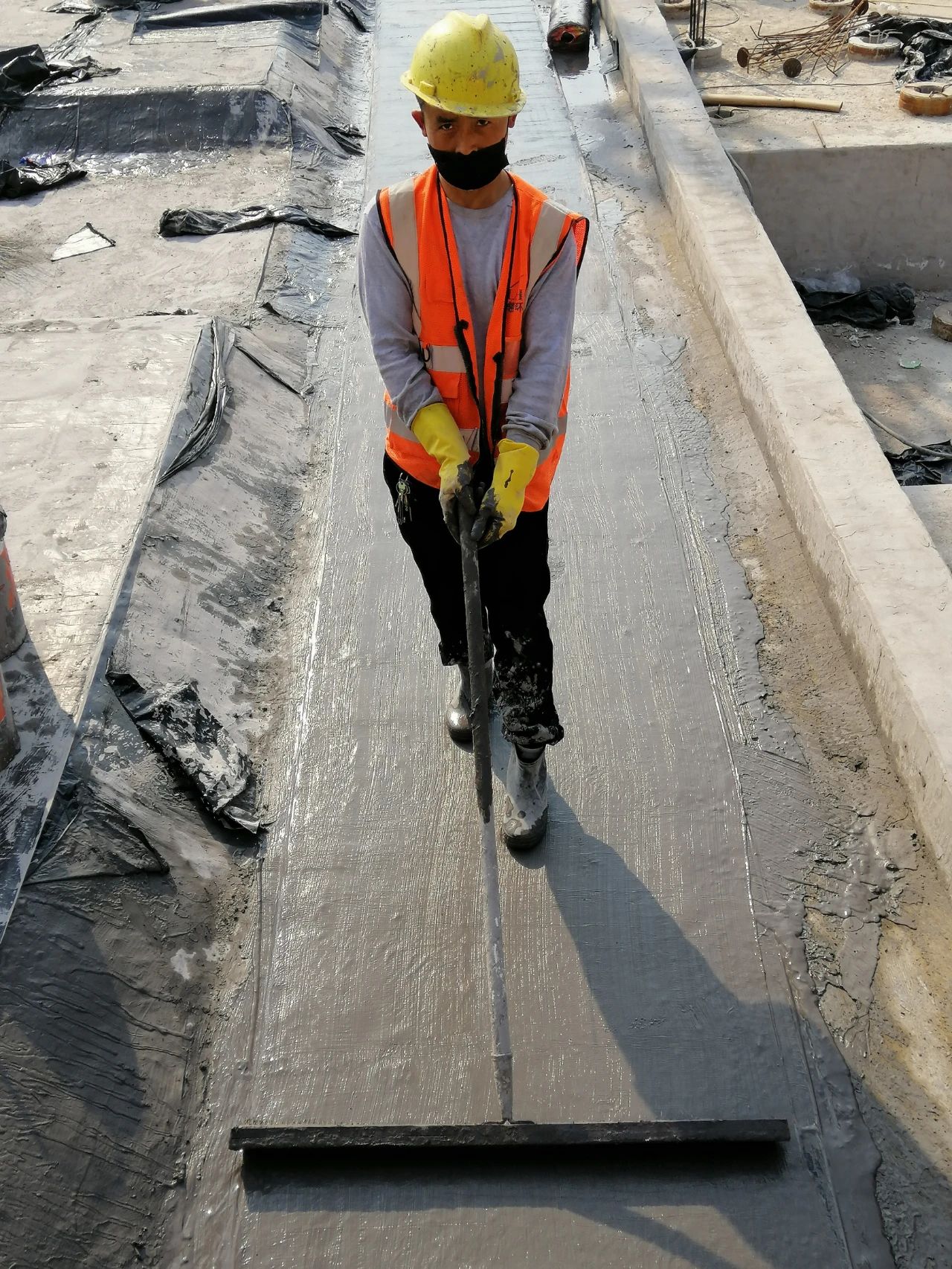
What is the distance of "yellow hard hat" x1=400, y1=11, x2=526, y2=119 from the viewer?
239 cm

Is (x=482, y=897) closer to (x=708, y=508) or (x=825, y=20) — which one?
(x=708, y=508)

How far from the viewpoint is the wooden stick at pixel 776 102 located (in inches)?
340

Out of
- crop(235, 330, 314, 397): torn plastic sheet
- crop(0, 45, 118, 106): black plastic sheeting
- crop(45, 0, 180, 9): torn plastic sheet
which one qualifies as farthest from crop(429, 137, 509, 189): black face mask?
crop(45, 0, 180, 9): torn plastic sheet

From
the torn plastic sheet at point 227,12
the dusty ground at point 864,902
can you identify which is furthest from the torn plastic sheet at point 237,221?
the torn plastic sheet at point 227,12

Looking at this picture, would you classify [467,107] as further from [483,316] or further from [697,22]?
[697,22]

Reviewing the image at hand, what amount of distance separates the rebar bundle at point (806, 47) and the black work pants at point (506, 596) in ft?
25.9

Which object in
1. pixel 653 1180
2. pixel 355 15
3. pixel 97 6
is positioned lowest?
pixel 653 1180

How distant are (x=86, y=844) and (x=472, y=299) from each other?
5.69 feet

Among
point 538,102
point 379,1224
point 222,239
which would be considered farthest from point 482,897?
point 538,102

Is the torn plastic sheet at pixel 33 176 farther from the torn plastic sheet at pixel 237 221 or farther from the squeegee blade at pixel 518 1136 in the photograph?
the squeegee blade at pixel 518 1136

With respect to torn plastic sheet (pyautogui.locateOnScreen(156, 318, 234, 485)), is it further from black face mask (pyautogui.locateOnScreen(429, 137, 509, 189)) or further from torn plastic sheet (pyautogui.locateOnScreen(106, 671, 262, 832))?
black face mask (pyautogui.locateOnScreen(429, 137, 509, 189))

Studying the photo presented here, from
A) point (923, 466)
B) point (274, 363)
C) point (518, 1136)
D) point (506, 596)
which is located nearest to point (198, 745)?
point (506, 596)

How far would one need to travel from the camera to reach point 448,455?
2639 mm

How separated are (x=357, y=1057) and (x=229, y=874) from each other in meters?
0.70
